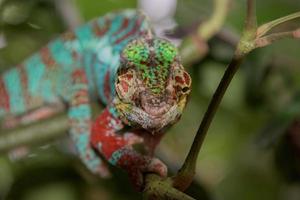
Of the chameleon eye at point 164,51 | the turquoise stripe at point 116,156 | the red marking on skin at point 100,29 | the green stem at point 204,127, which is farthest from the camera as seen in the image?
the red marking on skin at point 100,29

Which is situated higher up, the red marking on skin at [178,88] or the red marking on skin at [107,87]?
the red marking on skin at [178,88]

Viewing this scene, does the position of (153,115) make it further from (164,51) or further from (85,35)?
(85,35)

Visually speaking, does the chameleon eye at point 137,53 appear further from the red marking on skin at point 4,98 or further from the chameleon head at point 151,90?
the red marking on skin at point 4,98

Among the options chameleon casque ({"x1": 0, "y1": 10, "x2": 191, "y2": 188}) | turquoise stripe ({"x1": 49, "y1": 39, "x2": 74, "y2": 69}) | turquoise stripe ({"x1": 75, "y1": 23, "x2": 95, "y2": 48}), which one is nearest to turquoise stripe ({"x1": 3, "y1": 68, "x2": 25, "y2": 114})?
chameleon casque ({"x1": 0, "y1": 10, "x2": 191, "y2": 188})

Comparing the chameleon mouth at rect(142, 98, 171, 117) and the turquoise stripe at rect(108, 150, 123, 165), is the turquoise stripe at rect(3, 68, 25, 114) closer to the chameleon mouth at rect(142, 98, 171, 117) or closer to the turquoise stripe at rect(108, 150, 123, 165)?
the turquoise stripe at rect(108, 150, 123, 165)

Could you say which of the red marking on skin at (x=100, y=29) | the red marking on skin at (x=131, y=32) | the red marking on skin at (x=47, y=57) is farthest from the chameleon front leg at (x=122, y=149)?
the red marking on skin at (x=47, y=57)

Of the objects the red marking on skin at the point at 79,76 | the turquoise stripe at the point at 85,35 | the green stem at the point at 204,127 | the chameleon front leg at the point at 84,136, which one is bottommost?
the chameleon front leg at the point at 84,136
